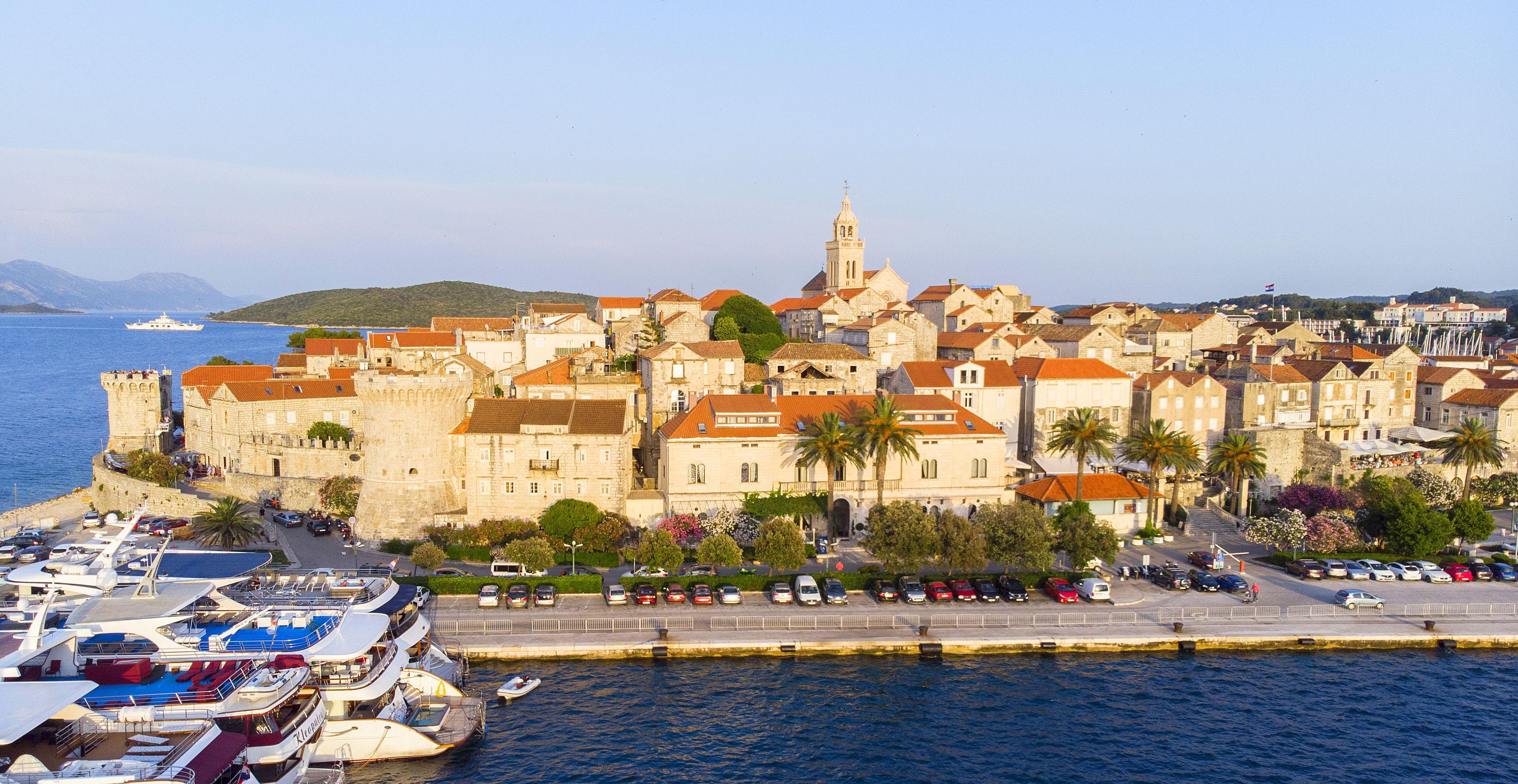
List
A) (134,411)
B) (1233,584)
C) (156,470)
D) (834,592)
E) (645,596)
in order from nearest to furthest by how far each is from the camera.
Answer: (645,596), (834,592), (1233,584), (156,470), (134,411)

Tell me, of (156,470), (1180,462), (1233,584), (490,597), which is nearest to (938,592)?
(1233,584)

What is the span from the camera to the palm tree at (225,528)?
48.7m

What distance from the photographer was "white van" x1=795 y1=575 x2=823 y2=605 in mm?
43594

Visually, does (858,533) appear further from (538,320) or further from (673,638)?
(538,320)

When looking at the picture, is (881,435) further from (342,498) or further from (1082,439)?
(342,498)

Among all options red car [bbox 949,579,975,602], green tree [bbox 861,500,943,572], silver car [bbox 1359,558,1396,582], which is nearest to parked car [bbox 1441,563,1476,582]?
silver car [bbox 1359,558,1396,582]

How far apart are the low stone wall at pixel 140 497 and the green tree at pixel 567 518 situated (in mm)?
26016

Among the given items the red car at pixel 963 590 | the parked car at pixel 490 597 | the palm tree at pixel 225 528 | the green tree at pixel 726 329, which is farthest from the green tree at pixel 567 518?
the green tree at pixel 726 329

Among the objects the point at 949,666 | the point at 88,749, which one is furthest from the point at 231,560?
the point at 949,666

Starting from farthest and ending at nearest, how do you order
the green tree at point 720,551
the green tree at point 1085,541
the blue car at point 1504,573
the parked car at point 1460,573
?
the blue car at point 1504,573, the parked car at point 1460,573, the green tree at point 1085,541, the green tree at point 720,551

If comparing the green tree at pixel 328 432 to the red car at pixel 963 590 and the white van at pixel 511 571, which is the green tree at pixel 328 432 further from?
the red car at pixel 963 590

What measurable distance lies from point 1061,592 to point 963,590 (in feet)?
15.9

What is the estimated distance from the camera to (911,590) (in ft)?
146

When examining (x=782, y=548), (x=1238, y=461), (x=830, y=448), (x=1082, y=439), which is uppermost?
(x=1082, y=439)
